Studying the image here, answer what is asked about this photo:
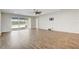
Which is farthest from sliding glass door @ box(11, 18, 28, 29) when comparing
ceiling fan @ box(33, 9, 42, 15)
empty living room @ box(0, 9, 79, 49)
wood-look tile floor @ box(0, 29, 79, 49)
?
ceiling fan @ box(33, 9, 42, 15)

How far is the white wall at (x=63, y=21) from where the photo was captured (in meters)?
2.12

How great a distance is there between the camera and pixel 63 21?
2.24 metres

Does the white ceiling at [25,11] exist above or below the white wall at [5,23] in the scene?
above

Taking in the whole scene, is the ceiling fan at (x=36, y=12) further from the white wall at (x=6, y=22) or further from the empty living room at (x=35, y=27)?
the white wall at (x=6, y=22)

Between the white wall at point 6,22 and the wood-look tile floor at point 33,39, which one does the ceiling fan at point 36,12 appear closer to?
the wood-look tile floor at point 33,39

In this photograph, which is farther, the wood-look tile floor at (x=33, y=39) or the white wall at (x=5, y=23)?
the wood-look tile floor at (x=33, y=39)

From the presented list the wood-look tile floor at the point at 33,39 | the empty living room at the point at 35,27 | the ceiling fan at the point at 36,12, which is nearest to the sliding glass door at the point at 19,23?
the empty living room at the point at 35,27

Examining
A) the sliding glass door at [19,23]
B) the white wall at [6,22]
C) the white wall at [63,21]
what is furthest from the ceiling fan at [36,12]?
the white wall at [6,22]

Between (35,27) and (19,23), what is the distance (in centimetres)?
42

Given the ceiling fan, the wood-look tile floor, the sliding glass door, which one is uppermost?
the ceiling fan

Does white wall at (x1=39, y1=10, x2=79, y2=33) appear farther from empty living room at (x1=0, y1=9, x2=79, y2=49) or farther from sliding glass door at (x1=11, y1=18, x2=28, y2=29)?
sliding glass door at (x1=11, y1=18, x2=28, y2=29)

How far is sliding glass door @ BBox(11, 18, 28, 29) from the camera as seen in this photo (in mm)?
2178

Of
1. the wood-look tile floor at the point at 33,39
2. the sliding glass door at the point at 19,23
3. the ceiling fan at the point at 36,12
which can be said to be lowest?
the wood-look tile floor at the point at 33,39
